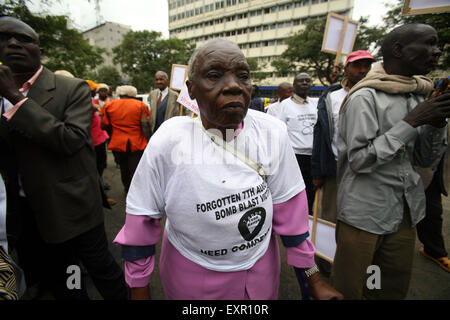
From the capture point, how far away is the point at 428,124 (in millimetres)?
1438

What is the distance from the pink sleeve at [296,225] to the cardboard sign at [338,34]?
113 inches

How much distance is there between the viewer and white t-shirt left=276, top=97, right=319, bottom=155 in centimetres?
347

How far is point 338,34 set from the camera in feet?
10.7

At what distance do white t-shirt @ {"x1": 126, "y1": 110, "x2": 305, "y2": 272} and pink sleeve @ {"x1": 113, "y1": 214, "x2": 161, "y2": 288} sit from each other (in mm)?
45

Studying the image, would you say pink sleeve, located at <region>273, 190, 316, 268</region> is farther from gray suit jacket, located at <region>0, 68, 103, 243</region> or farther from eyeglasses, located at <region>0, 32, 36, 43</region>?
eyeglasses, located at <region>0, 32, 36, 43</region>

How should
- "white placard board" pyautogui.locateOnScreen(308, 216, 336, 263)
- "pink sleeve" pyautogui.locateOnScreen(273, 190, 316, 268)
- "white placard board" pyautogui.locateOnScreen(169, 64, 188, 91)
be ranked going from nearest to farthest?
"pink sleeve" pyautogui.locateOnScreen(273, 190, 316, 268), "white placard board" pyautogui.locateOnScreen(308, 216, 336, 263), "white placard board" pyautogui.locateOnScreen(169, 64, 188, 91)

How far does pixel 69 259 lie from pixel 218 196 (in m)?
1.80

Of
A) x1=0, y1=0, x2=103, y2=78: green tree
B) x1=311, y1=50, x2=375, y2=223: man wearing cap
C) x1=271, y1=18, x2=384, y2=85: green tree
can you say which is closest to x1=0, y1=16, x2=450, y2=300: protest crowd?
x1=311, y1=50, x2=375, y2=223: man wearing cap

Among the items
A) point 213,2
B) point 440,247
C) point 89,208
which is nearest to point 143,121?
point 89,208

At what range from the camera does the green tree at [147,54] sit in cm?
3098

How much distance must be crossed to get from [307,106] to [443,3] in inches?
81.0

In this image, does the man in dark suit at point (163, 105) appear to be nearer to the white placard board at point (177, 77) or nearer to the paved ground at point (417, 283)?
the white placard board at point (177, 77)

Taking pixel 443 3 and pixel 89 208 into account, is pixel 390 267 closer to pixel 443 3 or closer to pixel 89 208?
pixel 443 3

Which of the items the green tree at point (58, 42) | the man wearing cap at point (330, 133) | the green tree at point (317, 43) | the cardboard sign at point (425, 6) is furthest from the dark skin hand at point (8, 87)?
the green tree at point (317, 43)
